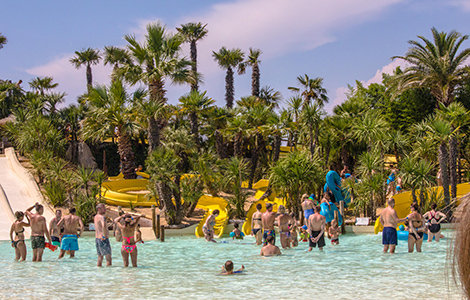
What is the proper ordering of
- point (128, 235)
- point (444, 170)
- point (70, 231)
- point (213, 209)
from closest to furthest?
point (128, 235) < point (70, 231) < point (444, 170) < point (213, 209)

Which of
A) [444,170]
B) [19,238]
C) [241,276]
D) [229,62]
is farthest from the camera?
[229,62]

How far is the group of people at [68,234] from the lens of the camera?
12189mm

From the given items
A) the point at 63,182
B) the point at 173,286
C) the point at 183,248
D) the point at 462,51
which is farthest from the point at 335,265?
the point at 462,51

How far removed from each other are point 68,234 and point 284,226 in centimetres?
640

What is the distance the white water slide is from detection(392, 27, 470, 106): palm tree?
21356mm

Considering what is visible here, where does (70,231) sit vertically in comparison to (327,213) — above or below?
below

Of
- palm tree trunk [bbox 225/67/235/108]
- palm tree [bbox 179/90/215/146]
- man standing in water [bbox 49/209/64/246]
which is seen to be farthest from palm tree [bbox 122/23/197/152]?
palm tree trunk [bbox 225/67/235/108]

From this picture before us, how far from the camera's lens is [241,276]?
11.4 m

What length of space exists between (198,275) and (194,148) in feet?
47.6

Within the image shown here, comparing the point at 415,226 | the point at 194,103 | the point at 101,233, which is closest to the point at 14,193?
the point at 194,103

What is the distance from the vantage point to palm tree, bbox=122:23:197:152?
23078 millimetres

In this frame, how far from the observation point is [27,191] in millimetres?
26422

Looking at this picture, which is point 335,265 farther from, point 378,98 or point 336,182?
point 378,98

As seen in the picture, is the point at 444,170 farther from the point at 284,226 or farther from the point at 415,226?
the point at 284,226
